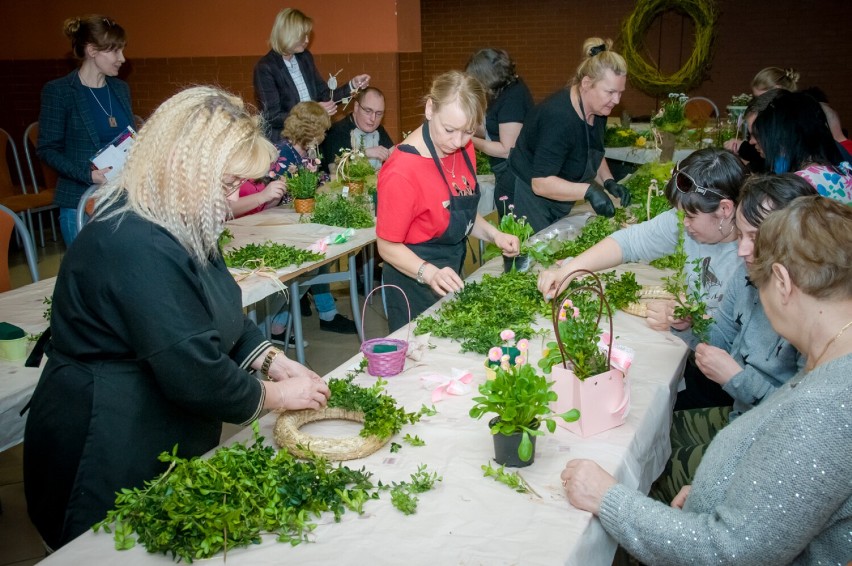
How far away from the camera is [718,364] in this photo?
2.75 meters

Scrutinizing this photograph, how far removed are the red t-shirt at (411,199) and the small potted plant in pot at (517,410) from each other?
1.39 m

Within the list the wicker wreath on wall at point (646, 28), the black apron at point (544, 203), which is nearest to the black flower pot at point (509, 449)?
the black apron at point (544, 203)

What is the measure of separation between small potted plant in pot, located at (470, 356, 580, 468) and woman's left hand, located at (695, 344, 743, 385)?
2.86 feet

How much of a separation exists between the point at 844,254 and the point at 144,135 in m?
1.74

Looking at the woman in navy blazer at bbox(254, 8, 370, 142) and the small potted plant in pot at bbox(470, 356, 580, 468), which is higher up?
the woman in navy blazer at bbox(254, 8, 370, 142)

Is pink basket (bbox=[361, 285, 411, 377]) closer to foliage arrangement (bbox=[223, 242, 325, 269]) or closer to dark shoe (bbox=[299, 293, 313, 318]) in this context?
foliage arrangement (bbox=[223, 242, 325, 269])

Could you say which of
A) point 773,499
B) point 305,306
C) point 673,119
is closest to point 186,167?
point 773,499

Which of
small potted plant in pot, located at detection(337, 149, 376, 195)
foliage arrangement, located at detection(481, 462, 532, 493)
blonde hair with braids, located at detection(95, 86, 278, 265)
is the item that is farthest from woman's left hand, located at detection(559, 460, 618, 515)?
small potted plant in pot, located at detection(337, 149, 376, 195)

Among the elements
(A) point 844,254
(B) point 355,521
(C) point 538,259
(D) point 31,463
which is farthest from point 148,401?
(C) point 538,259

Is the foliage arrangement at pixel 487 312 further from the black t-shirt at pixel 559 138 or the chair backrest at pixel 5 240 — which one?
the chair backrest at pixel 5 240

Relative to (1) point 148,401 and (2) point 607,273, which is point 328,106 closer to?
(2) point 607,273

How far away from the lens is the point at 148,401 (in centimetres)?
213

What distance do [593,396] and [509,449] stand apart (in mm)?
317

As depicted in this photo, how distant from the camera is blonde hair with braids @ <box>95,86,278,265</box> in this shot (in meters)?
2.01
